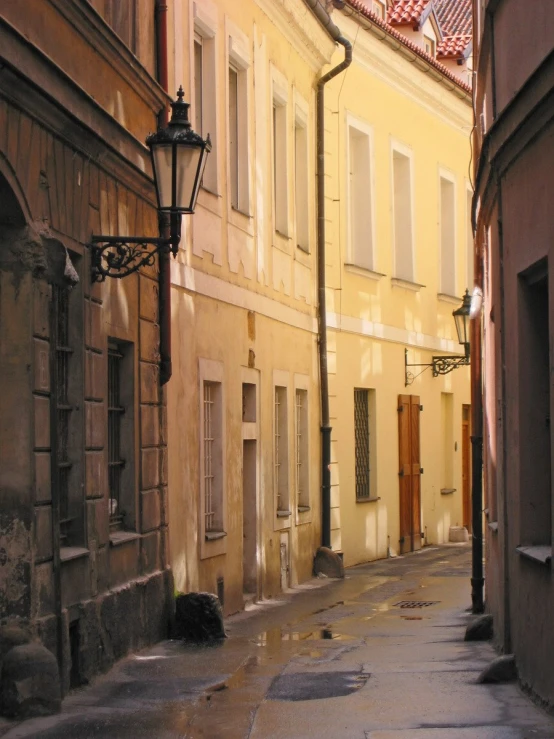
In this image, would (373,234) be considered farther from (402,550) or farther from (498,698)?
(498,698)

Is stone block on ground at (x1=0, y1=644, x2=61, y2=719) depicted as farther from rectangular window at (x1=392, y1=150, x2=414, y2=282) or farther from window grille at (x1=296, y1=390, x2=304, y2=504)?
rectangular window at (x1=392, y1=150, x2=414, y2=282)

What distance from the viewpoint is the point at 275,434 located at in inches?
776

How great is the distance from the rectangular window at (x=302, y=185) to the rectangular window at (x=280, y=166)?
98 centimetres

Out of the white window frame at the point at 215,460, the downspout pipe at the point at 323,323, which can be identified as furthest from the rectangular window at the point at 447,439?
the white window frame at the point at 215,460

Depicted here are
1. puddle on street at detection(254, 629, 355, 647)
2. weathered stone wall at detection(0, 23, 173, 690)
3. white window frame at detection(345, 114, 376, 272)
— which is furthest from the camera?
white window frame at detection(345, 114, 376, 272)

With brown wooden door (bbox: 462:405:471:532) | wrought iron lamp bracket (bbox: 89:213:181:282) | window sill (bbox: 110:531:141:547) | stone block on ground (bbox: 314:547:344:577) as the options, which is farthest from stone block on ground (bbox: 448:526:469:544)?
wrought iron lamp bracket (bbox: 89:213:181:282)

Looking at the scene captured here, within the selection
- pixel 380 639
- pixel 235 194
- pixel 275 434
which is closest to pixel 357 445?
pixel 275 434

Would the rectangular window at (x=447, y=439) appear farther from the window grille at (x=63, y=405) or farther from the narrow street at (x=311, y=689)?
the window grille at (x=63, y=405)

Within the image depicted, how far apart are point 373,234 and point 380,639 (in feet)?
37.1

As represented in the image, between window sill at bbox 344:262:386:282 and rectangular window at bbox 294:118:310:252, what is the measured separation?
1.67m

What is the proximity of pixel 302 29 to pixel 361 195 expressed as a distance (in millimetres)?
4069

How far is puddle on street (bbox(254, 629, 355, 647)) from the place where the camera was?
46.5ft

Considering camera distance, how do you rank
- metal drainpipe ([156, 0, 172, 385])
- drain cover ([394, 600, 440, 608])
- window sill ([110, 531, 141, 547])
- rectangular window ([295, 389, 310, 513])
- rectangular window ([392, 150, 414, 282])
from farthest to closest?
1. rectangular window ([392, 150, 414, 282])
2. rectangular window ([295, 389, 310, 513])
3. drain cover ([394, 600, 440, 608])
4. metal drainpipe ([156, 0, 172, 385])
5. window sill ([110, 531, 141, 547])

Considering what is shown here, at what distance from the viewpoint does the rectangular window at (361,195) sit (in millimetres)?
24266
